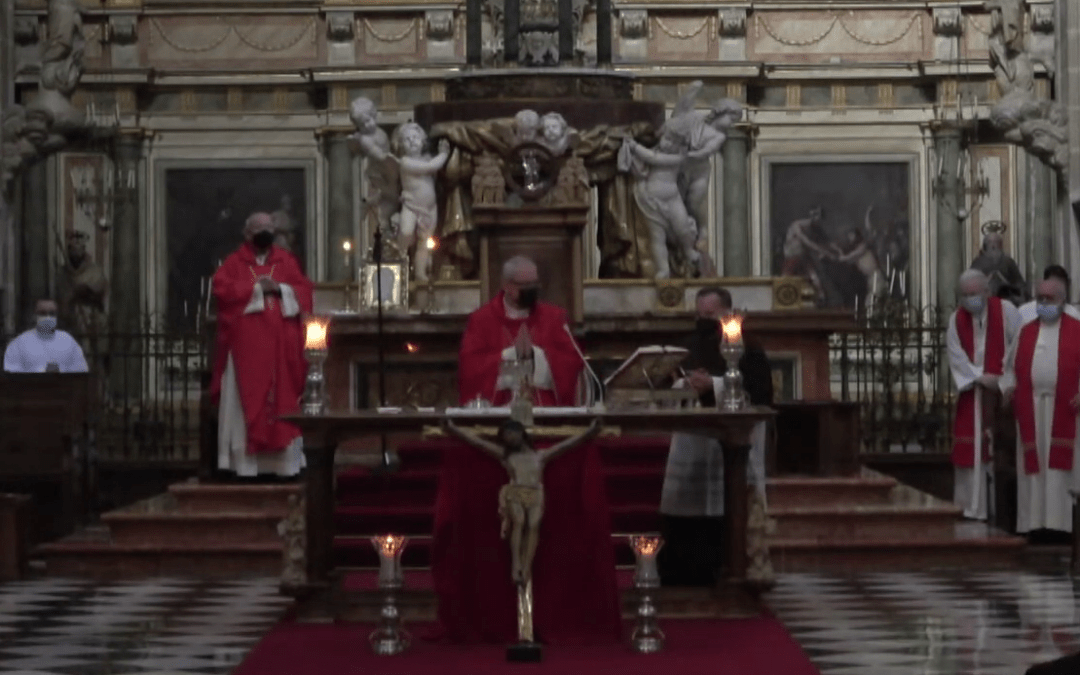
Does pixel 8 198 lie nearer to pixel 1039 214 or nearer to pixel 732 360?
pixel 1039 214

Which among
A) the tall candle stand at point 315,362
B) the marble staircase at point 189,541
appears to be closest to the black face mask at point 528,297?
the tall candle stand at point 315,362

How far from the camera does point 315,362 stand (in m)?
14.9

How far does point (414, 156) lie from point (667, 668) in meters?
9.28

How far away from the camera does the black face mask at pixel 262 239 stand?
20.0 metres

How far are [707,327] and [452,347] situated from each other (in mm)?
5157

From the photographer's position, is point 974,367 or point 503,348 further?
point 974,367

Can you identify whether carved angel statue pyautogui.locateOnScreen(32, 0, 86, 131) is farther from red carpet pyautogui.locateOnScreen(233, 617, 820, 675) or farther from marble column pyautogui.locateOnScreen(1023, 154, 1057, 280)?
red carpet pyautogui.locateOnScreen(233, 617, 820, 675)

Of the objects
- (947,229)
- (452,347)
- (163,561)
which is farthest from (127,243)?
(163,561)

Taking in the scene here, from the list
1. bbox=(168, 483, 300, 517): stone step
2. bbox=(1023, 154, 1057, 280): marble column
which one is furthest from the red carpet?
bbox=(1023, 154, 1057, 280): marble column

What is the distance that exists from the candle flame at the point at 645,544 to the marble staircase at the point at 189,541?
4.51 m

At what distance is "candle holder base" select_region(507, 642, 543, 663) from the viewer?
44.3ft

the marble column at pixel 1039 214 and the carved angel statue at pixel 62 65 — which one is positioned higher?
the carved angel statue at pixel 62 65

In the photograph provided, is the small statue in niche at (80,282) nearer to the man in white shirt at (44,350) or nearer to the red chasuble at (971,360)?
the man in white shirt at (44,350)

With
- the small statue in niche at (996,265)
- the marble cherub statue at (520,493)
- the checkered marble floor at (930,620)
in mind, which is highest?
the small statue in niche at (996,265)
